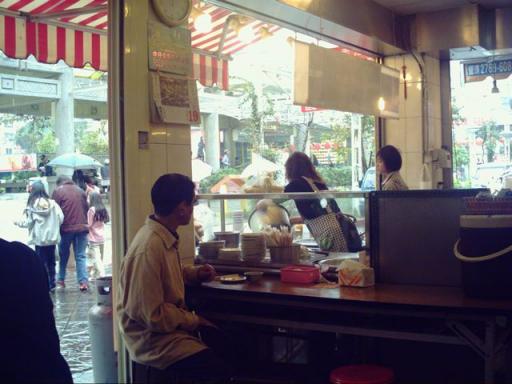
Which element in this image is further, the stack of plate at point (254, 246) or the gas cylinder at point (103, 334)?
the gas cylinder at point (103, 334)

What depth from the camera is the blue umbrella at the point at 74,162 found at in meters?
9.20

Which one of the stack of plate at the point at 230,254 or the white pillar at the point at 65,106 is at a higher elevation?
the white pillar at the point at 65,106

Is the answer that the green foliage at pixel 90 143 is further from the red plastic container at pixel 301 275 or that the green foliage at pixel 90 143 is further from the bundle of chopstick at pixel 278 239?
the red plastic container at pixel 301 275

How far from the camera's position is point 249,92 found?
6.04m

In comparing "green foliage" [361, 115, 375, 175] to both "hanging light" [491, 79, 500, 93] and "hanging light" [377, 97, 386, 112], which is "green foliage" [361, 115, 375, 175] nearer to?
"hanging light" [377, 97, 386, 112]

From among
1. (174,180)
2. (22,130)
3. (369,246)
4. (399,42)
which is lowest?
(369,246)

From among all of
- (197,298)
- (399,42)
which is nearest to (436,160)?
(399,42)

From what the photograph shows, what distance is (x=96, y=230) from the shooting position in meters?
8.16

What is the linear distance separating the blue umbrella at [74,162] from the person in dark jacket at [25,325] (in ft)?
26.1

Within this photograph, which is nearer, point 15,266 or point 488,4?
point 15,266

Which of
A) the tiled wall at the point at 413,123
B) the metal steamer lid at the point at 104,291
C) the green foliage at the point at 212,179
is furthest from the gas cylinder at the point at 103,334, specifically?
the tiled wall at the point at 413,123

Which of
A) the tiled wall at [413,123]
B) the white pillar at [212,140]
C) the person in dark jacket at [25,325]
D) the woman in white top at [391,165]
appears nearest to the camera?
the person in dark jacket at [25,325]

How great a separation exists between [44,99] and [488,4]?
5.67 meters

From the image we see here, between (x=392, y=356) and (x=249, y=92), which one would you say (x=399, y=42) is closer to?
(x=249, y=92)
